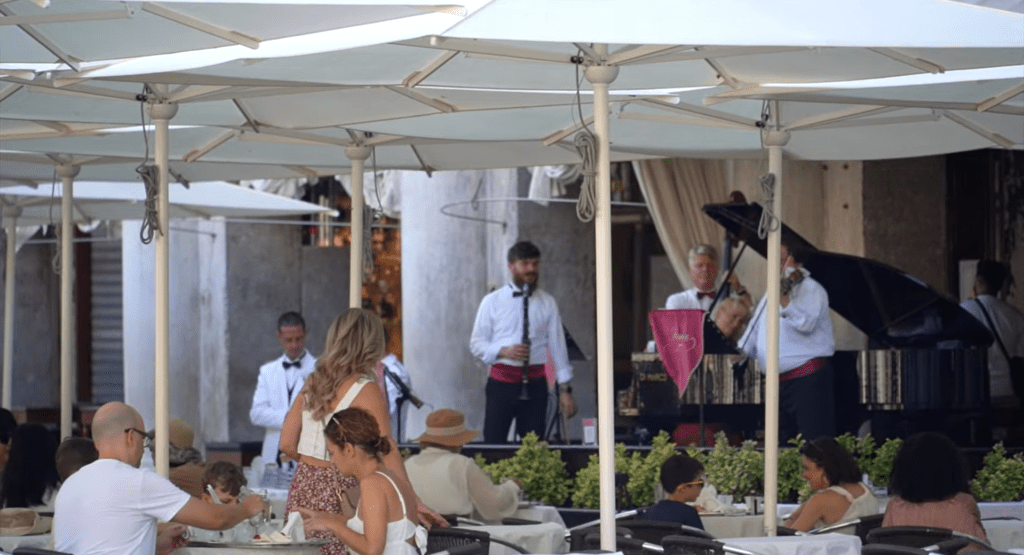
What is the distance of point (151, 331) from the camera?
19672 millimetres

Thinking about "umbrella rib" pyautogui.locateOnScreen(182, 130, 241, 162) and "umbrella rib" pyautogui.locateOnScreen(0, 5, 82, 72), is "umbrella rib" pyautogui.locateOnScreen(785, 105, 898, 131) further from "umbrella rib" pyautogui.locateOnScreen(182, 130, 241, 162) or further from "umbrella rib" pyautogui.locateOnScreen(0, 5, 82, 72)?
"umbrella rib" pyautogui.locateOnScreen(0, 5, 82, 72)

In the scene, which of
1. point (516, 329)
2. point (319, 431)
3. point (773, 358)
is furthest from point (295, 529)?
point (516, 329)

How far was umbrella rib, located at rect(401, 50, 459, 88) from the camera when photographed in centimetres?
703

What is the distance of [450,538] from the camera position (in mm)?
6766

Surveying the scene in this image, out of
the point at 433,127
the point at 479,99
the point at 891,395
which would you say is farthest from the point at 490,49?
the point at 891,395

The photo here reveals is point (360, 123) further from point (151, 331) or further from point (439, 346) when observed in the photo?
point (151, 331)

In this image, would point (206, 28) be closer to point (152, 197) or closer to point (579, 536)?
point (152, 197)

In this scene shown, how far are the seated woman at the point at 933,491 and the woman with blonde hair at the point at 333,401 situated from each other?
225 centimetres

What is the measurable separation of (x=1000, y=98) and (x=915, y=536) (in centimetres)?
218

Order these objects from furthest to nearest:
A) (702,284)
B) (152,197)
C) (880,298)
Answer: (702,284) → (880,298) → (152,197)

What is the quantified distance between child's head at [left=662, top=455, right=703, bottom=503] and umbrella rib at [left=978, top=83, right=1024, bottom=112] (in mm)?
2154

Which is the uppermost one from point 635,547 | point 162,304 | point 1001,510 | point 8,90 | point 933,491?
point 8,90

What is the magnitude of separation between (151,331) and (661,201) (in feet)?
22.9

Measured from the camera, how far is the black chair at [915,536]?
666 centimetres
